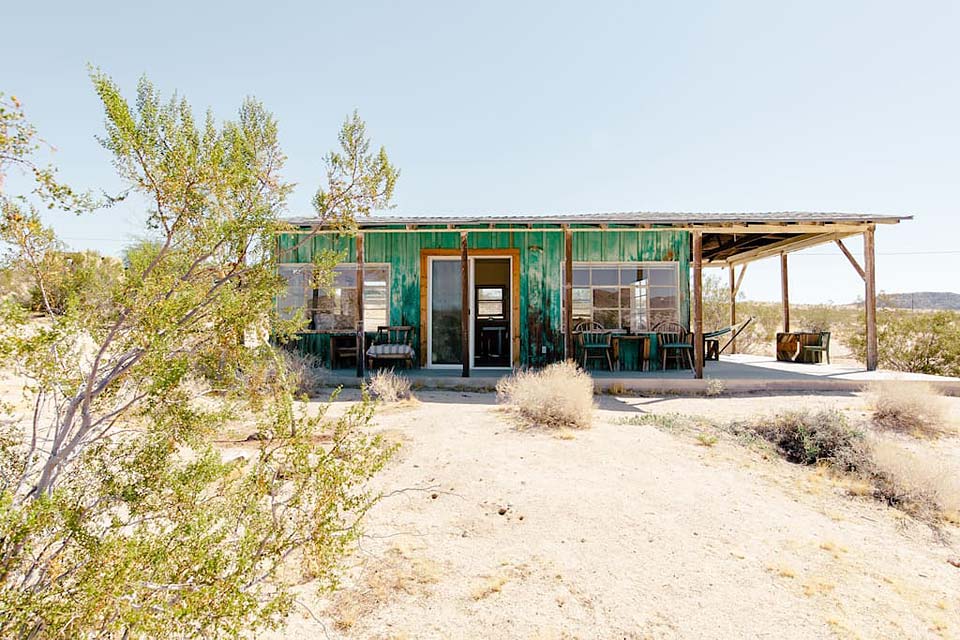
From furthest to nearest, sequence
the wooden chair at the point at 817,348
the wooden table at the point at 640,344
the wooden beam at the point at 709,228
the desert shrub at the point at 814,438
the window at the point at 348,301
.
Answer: the wooden chair at the point at 817,348
the window at the point at 348,301
the wooden table at the point at 640,344
the wooden beam at the point at 709,228
the desert shrub at the point at 814,438

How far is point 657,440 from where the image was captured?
488cm

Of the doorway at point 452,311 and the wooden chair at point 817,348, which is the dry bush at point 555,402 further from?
the wooden chair at point 817,348

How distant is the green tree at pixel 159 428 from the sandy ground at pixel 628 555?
656mm

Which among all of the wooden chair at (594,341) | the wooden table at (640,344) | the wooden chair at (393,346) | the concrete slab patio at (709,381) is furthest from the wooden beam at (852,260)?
the wooden chair at (393,346)

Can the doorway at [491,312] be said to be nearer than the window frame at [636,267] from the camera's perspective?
No

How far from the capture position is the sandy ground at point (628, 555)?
210 centimetres

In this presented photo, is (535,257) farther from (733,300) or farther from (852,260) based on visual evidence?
(733,300)

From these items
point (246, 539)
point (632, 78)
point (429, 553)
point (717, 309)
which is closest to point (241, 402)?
point (246, 539)

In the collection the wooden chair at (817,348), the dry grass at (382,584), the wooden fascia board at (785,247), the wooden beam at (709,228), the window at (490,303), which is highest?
the wooden fascia board at (785,247)

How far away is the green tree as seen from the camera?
1297 millimetres

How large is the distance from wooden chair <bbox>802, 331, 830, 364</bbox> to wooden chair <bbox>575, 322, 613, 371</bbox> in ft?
15.9

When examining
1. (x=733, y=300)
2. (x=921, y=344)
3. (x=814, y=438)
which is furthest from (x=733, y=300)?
(x=814, y=438)

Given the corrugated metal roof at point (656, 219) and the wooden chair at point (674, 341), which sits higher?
the corrugated metal roof at point (656, 219)

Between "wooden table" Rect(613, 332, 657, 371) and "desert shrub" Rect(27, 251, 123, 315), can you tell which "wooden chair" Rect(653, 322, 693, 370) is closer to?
"wooden table" Rect(613, 332, 657, 371)
